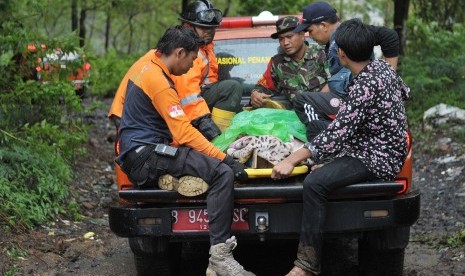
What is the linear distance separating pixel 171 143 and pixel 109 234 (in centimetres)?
233

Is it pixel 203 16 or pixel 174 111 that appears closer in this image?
pixel 174 111

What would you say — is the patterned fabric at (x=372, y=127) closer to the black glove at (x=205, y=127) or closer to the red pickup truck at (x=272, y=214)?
the red pickup truck at (x=272, y=214)

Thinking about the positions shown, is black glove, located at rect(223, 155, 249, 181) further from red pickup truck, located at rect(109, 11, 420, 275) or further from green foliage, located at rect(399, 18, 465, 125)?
green foliage, located at rect(399, 18, 465, 125)

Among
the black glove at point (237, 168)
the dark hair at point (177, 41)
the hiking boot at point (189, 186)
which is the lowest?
the hiking boot at point (189, 186)

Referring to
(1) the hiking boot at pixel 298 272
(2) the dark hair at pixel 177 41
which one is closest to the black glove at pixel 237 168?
(1) the hiking boot at pixel 298 272

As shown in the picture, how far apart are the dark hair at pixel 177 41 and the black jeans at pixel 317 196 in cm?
121

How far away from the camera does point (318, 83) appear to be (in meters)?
6.60

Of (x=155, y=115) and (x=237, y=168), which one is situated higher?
(x=155, y=115)

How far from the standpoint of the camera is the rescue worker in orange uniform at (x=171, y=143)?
519 cm

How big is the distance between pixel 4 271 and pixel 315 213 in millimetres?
2477

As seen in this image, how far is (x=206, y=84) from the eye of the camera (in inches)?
259

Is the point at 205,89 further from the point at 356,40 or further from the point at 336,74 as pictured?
the point at 356,40

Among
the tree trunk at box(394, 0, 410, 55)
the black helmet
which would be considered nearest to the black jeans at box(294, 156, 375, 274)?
the black helmet

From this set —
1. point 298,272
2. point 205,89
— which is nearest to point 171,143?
point 205,89
